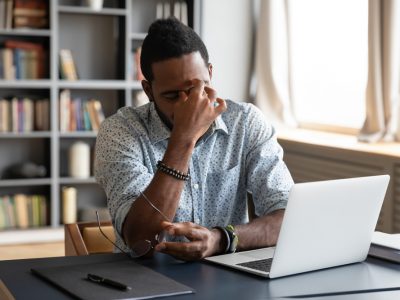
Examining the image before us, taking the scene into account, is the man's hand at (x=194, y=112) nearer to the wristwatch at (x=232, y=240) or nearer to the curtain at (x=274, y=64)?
the wristwatch at (x=232, y=240)

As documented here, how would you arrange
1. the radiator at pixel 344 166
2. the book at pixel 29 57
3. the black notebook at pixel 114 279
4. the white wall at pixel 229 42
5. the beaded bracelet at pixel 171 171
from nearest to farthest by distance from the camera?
1. the black notebook at pixel 114 279
2. the beaded bracelet at pixel 171 171
3. the radiator at pixel 344 166
4. the book at pixel 29 57
5. the white wall at pixel 229 42

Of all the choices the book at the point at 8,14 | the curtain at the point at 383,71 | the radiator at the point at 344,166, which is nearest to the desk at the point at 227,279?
the radiator at the point at 344,166

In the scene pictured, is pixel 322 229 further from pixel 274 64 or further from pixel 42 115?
pixel 274 64

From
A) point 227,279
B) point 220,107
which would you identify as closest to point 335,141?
point 220,107

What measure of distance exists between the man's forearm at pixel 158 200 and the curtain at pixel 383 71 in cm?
261

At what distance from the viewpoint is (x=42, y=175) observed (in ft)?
16.8

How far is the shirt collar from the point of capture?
7.27 feet

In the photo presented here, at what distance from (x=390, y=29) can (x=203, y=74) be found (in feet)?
8.16

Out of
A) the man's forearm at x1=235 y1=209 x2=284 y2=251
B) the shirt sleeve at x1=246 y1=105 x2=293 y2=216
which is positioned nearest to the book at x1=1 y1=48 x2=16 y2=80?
the shirt sleeve at x1=246 y1=105 x2=293 y2=216

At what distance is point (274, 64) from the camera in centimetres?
544

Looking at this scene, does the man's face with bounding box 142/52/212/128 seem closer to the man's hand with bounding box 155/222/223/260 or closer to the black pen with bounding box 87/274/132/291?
the man's hand with bounding box 155/222/223/260

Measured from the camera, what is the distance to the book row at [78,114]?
5.13m

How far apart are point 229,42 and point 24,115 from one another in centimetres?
164

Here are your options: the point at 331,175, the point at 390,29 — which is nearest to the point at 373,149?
the point at 331,175
